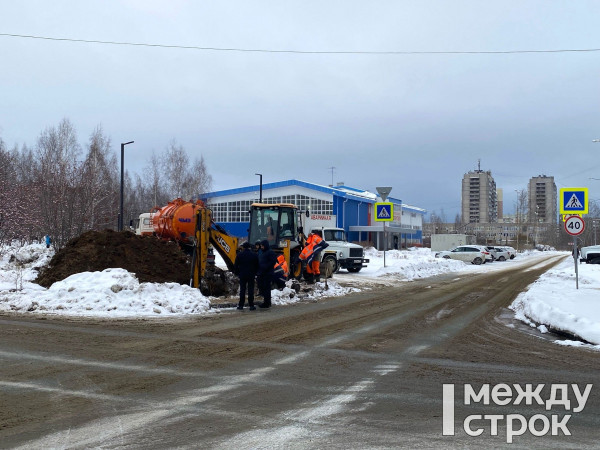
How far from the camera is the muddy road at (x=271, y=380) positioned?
196 inches

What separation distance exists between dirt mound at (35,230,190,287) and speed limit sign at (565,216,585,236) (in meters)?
12.3

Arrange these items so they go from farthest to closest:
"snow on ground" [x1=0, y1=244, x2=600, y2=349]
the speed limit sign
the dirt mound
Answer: the speed limit sign, the dirt mound, "snow on ground" [x1=0, y1=244, x2=600, y2=349]

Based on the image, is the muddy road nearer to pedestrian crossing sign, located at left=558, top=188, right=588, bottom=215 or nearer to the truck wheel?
pedestrian crossing sign, located at left=558, top=188, right=588, bottom=215

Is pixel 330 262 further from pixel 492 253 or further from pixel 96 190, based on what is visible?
pixel 492 253

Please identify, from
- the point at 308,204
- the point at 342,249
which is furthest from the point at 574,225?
the point at 308,204

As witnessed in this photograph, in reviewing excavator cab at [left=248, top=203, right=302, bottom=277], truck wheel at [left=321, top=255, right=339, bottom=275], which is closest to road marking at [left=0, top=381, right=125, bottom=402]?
excavator cab at [left=248, top=203, right=302, bottom=277]

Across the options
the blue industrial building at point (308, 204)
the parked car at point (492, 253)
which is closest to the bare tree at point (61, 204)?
the blue industrial building at point (308, 204)

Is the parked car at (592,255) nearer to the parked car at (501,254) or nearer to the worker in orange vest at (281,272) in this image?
the parked car at (501,254)

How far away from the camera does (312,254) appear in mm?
20047

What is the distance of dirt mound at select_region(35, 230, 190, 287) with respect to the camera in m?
16.0

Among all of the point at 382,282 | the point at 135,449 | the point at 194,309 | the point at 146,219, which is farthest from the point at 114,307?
the point at 382,282

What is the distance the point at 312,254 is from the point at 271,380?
1314 cm

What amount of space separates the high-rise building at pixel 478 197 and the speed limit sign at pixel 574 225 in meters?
158

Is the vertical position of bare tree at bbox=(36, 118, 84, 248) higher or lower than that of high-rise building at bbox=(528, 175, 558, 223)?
lower
